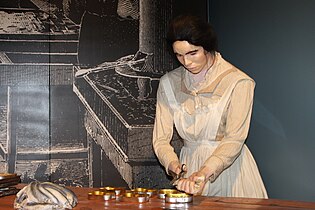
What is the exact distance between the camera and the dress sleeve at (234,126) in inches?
113

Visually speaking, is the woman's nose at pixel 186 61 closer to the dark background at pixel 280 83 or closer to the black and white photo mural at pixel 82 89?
the dark background at pixel 280 83

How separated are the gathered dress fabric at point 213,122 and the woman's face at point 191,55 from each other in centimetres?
11

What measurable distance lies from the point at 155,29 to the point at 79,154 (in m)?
0.94

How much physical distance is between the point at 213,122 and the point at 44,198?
114cm

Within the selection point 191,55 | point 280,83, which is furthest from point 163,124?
point 280,83

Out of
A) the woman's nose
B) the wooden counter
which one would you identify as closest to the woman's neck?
the woman's nose

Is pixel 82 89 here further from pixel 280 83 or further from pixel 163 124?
pixel 280 83

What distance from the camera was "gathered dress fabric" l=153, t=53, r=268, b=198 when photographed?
3.03m

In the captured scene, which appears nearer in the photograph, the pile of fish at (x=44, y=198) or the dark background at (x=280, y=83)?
the pile of fish at (x=44, y=198)

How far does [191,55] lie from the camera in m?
3.06

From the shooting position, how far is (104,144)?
393 cm

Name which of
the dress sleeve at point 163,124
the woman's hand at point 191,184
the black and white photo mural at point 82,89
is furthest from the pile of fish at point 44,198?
the black and white photo mural at point 82,89

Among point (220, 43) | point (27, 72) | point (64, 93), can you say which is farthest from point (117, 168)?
point (220, 43)

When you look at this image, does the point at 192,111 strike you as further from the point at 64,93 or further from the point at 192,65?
the point at 64,93
